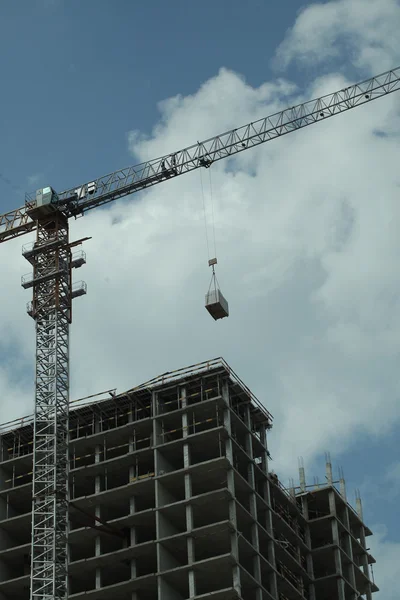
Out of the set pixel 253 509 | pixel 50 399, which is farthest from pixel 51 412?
pixel 253 509

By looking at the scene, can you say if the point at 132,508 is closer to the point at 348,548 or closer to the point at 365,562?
the point at 348,548

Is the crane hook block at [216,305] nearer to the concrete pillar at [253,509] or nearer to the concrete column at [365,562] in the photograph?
the concrete pillar at [253,509]

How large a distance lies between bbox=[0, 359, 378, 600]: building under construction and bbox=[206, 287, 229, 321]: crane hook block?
4.05 m

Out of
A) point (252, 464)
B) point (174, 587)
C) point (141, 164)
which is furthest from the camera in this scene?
point (141, 164)

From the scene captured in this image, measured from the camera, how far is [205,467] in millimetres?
112312

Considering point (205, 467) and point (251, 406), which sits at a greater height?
point (251, 406)

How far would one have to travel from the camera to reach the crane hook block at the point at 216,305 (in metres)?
117

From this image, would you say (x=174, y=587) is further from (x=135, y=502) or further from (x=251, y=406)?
(x=251, y=406)

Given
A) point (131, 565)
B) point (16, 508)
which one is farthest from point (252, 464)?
point (16, 508)

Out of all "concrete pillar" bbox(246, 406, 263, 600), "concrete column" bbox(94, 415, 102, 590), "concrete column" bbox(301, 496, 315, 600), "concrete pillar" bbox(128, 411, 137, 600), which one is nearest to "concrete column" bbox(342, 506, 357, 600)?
"concrete column" bbox(301, 496, 315, 600)

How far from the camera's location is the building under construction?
10988 cm

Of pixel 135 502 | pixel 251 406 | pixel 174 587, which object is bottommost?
pixel 174 587

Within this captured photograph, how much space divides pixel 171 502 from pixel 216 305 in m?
16.1

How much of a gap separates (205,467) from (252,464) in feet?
21.5
